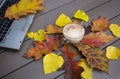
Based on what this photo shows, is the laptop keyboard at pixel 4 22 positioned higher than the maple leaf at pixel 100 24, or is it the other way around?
the laptop keyboard at pixel 4 22

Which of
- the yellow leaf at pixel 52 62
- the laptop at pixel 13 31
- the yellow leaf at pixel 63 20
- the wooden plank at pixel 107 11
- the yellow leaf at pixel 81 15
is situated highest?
the laptop at pixel 13 31

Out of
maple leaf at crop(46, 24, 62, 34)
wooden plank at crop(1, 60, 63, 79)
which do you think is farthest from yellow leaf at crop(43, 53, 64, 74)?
maple leaf at crop(46, 24, 62, 34)

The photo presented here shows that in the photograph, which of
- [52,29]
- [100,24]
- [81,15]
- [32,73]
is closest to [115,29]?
[100,24]

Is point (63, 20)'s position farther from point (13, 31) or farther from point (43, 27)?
point (13, 31)

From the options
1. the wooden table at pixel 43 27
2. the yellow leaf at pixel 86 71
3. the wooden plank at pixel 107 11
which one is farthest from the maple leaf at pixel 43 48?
the wooden plank at pixel 107 11

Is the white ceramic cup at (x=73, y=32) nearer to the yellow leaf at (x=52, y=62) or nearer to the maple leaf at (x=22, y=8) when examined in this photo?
the yellow leaf at (x=52, y=62)

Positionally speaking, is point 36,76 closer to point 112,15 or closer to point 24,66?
point 24,66

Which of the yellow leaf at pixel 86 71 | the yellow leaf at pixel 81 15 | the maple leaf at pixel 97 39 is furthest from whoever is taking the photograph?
the yellow leaf at pixel 81 15
